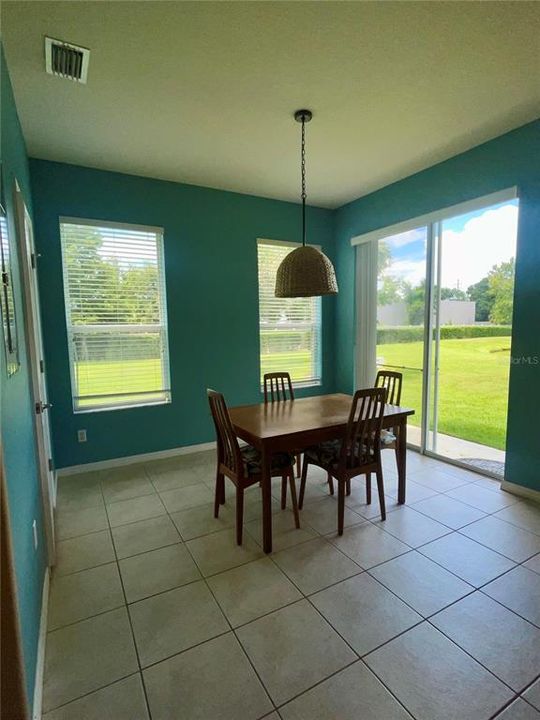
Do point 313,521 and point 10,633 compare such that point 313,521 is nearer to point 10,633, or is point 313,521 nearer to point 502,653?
point 502,653

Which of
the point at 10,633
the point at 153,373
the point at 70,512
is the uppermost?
the point at 153,373

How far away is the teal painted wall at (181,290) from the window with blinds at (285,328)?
14 cm

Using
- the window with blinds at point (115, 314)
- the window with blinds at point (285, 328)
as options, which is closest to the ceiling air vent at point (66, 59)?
the window with blinds at point (115, 314)

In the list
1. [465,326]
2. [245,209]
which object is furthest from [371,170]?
[465,326]

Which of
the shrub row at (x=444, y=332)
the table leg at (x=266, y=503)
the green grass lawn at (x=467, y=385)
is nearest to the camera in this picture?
the table leg at (x=266, y=503)

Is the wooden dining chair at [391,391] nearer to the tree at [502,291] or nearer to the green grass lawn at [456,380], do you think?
the green grass lawn at [456,380]

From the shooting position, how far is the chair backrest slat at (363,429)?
91.5 inches

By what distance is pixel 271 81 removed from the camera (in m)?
2.10

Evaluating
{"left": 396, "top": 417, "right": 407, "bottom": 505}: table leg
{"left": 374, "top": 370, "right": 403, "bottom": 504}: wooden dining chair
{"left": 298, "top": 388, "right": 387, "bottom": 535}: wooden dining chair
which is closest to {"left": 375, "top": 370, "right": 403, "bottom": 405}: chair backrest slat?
{"left": 374, "top": 370, "right": 403, "bottom": 504}: wooden dining chair

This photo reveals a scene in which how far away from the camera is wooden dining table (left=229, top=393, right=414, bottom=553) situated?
2174mm

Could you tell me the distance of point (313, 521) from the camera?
8.30 feet

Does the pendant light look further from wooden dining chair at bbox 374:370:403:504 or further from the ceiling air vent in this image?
the ceiling air vent

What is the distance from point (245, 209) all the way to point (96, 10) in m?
2.44

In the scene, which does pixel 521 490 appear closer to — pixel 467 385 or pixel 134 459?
pixel 467 385
